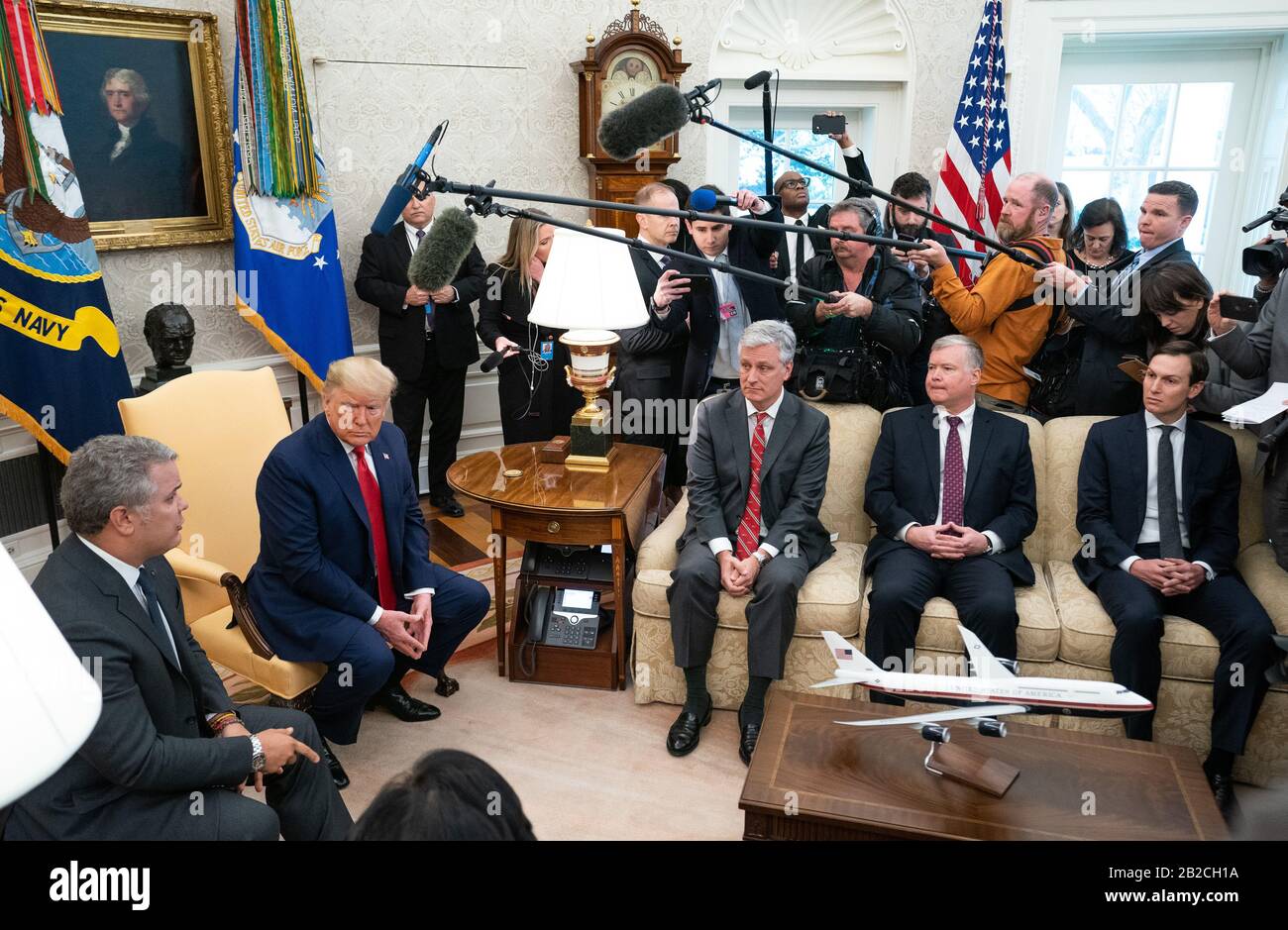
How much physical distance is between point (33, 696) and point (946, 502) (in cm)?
318

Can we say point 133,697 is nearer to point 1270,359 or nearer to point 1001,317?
point 1001,317

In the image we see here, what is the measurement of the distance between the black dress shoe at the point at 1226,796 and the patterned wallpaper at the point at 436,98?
13.3 feet

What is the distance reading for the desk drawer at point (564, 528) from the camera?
11.7ft

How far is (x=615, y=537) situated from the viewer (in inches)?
140

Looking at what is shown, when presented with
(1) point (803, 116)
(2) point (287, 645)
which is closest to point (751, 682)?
(2) point (287, 645)

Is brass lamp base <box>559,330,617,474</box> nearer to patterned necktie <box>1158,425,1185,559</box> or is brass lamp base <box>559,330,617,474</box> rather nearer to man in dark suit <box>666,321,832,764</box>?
man in dark suit <box>666,321,832,764</box>

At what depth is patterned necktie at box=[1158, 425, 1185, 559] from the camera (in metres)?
3.40

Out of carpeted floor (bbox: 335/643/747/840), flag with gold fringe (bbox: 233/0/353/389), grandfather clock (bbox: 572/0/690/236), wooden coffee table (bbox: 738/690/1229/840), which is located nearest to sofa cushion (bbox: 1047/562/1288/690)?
wooden coffee table (bbox: 738/690/1229/840)

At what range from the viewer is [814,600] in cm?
342

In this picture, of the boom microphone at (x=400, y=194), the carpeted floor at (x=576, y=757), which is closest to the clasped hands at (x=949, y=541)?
the carpeted floor at (x=576, y=757)

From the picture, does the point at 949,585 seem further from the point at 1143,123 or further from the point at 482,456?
the point at 1143,123

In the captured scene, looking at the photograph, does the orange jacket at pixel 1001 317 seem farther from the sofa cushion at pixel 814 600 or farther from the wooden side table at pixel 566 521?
the wooden side table at pixel 566 521
